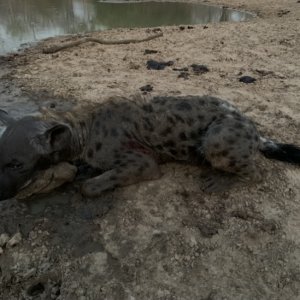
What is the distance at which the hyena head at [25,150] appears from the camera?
3.53 m

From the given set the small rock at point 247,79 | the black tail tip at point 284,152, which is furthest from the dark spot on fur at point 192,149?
the small rock at point 247,79

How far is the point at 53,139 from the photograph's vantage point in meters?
3.84

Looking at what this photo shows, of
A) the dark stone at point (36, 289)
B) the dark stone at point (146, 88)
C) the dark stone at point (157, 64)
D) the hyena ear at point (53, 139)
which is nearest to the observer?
the dark stone at point (36, 289)

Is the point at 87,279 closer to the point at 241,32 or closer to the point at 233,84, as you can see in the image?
the point at 233,84

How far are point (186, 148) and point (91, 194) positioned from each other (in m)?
1.12

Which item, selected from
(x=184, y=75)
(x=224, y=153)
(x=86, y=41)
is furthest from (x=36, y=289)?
(x=86, y=41)

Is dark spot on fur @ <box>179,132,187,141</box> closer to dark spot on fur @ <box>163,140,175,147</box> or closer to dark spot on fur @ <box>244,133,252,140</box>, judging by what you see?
dark spot on fur @ <box>163,140,175,147</box>

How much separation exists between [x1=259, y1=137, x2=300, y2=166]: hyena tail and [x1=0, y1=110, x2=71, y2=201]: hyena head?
2.31 metres

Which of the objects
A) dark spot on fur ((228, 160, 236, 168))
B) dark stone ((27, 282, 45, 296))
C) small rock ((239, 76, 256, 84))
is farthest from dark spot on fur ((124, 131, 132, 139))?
small rock ((239, 76, 256, 84))

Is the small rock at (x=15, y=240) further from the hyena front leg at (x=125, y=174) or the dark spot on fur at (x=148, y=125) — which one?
the dark spot on fur at (x=148, y=125)

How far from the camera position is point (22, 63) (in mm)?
8797

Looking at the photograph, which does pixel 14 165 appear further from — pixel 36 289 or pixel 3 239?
pixel 36 289

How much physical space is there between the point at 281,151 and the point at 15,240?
9.82ft

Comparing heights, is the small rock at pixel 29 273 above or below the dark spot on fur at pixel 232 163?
below
